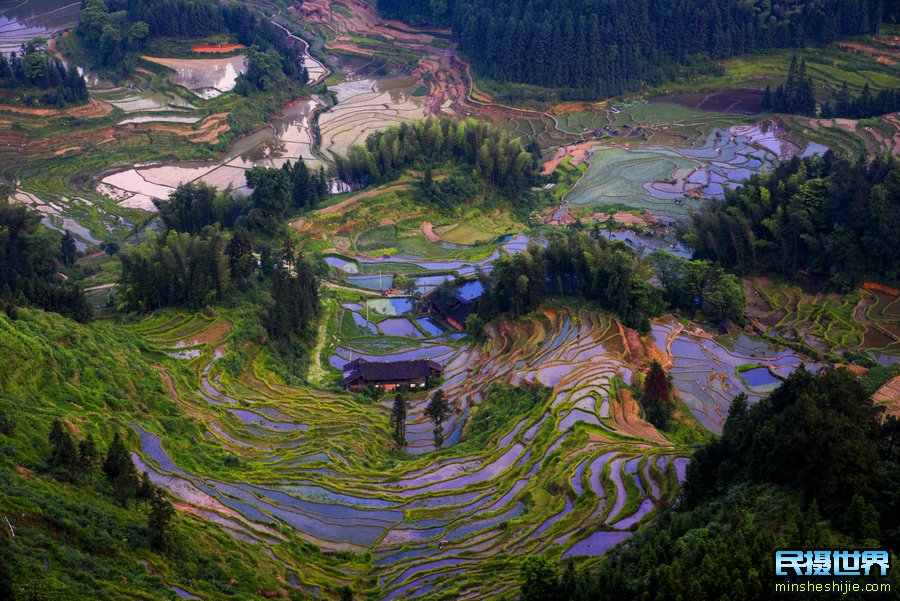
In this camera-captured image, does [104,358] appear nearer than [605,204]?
Yes

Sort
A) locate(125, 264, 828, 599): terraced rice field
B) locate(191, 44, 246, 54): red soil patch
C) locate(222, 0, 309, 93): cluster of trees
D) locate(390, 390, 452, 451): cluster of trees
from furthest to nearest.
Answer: locate(222, 0, 309, 93): cluster of trees, locate(191, 44, 246, 54): red soil patch, locate(390, 390, 452, 451): cluster of trees, locate(125, 264, 828, 599): terraced rice field

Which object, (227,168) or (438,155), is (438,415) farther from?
(227,168)

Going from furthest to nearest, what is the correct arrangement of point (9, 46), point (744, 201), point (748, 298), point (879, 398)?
point (9, 46) → point (744, 201) → point (748, 298) → point (879, 398)

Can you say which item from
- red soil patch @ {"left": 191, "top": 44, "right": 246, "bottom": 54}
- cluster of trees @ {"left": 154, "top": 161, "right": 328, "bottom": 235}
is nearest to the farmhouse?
cluster of trees @ {"left": 154, "top": 161, "right": 328, "bottom": 235}

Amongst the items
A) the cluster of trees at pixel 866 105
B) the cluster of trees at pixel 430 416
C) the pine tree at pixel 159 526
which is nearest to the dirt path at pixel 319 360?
the cluster of trees at pixel 430 416

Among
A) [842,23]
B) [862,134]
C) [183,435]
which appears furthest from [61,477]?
[842,23]

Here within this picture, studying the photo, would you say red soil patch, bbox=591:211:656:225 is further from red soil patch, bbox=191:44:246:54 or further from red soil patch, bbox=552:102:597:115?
red soil patch, bbox=191:44:246:54

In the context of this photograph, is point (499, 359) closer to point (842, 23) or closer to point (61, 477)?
point (61, 477)
